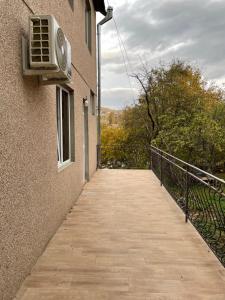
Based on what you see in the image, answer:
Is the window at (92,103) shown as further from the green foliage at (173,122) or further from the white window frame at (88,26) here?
the green foliage at (173,122)

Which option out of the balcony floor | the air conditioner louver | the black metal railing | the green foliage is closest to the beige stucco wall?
the air conditioner louver

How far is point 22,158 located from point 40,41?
3.82 feet

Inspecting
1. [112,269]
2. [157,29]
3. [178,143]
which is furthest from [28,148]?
[157,29]

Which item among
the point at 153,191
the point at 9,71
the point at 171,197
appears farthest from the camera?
the point at 153,191

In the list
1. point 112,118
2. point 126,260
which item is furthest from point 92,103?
point 112,118

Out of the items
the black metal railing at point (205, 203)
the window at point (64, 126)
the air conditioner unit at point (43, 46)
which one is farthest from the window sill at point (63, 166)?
the air conditioner unit at point (43, 46)

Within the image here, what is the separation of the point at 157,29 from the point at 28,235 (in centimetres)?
2047

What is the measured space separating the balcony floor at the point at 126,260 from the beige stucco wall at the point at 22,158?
0.86 ft

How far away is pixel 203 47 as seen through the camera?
2620 cm

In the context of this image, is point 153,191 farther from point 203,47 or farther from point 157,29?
point 203,47

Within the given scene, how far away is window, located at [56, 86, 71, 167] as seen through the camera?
19.9ft

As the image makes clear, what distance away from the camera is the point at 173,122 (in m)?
17.7

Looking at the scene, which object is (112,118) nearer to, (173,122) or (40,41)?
(173,122)

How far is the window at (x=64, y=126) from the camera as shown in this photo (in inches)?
239
